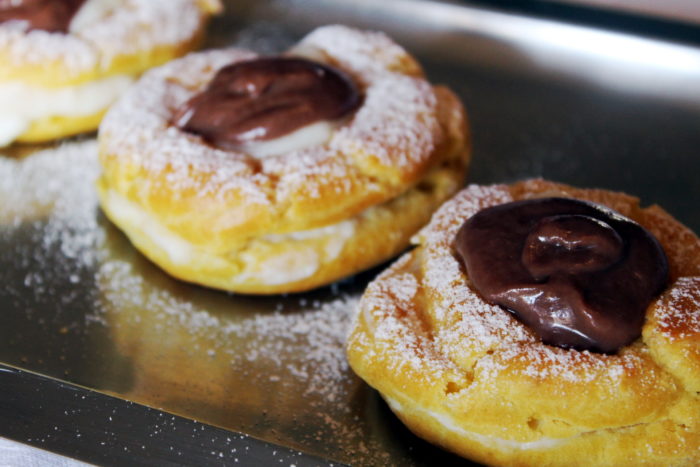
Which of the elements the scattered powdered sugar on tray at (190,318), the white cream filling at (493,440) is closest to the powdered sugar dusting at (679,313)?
the white cream filling at (493,440)

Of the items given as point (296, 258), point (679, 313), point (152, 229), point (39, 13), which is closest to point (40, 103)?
point (39, 13)

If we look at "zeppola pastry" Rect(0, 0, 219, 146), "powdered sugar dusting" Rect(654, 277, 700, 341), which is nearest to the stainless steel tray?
"zeppola pastry" Rect(0, 0, 219, 146)

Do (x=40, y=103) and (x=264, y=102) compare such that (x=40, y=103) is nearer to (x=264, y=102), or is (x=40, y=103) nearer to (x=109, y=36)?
(x=109, y=36)

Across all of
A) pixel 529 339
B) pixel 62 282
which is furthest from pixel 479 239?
pixel 62 282

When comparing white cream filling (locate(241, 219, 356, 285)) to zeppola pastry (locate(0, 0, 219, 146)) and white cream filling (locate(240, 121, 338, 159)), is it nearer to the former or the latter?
white cream filling (locate(240, 121, 338, 159))

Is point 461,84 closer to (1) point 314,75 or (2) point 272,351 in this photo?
(1) point 314,75

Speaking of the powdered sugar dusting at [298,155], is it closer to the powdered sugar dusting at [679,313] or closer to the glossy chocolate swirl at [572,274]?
the glossy chocolate swirl at [572,274]
